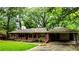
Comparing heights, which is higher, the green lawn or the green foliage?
the green foliage

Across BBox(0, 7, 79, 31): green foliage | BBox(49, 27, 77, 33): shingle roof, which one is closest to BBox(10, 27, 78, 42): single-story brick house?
BBox(49, 27, 77, 33): shingle roof

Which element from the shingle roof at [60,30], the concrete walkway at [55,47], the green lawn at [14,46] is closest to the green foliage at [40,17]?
the shingle roof at [60,30]

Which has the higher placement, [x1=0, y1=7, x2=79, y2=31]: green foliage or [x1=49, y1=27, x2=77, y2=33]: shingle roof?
[x1=0, y1=7, x2=79, y2=31]: green foliage

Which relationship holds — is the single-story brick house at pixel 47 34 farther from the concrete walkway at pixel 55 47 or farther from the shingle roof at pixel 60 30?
the concrete walkway at pixel 55 47

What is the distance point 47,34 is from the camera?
22.2 feet

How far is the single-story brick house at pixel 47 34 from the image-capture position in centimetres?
671

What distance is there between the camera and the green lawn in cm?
670

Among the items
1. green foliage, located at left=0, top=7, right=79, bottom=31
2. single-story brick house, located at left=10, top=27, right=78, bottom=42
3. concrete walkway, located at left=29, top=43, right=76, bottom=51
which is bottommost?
concrete walkway, located at left=29, top=43, right=76, bottom=51

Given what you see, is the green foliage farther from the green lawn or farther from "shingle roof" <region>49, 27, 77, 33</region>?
the green lawn

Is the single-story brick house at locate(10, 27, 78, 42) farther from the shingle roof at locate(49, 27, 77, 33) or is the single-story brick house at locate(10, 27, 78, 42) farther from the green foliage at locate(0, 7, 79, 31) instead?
the green foliage at locate(0, 7, 79, 31)

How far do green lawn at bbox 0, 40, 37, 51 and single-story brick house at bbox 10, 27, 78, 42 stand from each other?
0.52 feet

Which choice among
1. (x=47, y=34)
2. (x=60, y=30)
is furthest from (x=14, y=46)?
(x=60, y=30)

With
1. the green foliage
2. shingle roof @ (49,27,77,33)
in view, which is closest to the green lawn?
the green foliage
